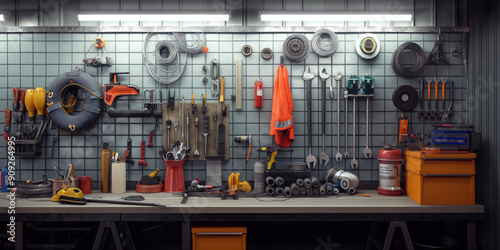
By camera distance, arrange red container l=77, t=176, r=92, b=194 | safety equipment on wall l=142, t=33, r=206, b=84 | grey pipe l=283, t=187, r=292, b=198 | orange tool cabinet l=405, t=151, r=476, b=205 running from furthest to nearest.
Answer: safety equipment on wall l=142, t=33, r=206, b=84, red container l=77, t=176, r=92, b=194, grey pipe l=283, t=187, r=292, b=198, orange tool cabinet l=405, t=151, r=476, b=205

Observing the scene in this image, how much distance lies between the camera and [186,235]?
238 cm

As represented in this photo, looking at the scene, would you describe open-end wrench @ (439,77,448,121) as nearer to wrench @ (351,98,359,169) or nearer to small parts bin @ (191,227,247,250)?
wrench @ (351,98,359,169)

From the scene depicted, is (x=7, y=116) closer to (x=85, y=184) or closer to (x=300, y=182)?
(x=85, y=184)

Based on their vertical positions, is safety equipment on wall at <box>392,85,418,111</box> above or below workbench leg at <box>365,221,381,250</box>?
above

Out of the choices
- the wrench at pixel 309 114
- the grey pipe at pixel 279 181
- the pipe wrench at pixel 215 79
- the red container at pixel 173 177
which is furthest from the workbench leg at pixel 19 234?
the wrench at pixel 309 114

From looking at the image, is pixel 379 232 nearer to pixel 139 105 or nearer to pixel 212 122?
pixel 212 122

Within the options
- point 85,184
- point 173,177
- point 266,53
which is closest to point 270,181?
point 173,177

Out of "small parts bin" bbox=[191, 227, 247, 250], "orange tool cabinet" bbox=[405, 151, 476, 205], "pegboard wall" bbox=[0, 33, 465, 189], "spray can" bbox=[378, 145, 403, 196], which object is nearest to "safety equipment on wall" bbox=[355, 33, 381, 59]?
"pegboard wall" bbox=[0, 33, 465, 189]

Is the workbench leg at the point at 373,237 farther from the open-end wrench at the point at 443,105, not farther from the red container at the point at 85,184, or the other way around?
the red container at the point at 85,184

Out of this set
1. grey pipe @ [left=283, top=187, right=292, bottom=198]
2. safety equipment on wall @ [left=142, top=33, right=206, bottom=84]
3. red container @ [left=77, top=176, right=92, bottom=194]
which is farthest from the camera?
safety equipment on wall @ [left=142, top=33, right=206, bottom=84]

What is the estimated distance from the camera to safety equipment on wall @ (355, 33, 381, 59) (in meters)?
3.06

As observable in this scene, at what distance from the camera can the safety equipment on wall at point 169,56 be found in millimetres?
3061

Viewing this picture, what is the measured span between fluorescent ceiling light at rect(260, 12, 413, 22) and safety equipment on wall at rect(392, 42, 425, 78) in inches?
14.2

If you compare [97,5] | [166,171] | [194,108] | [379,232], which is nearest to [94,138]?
[166,171]
